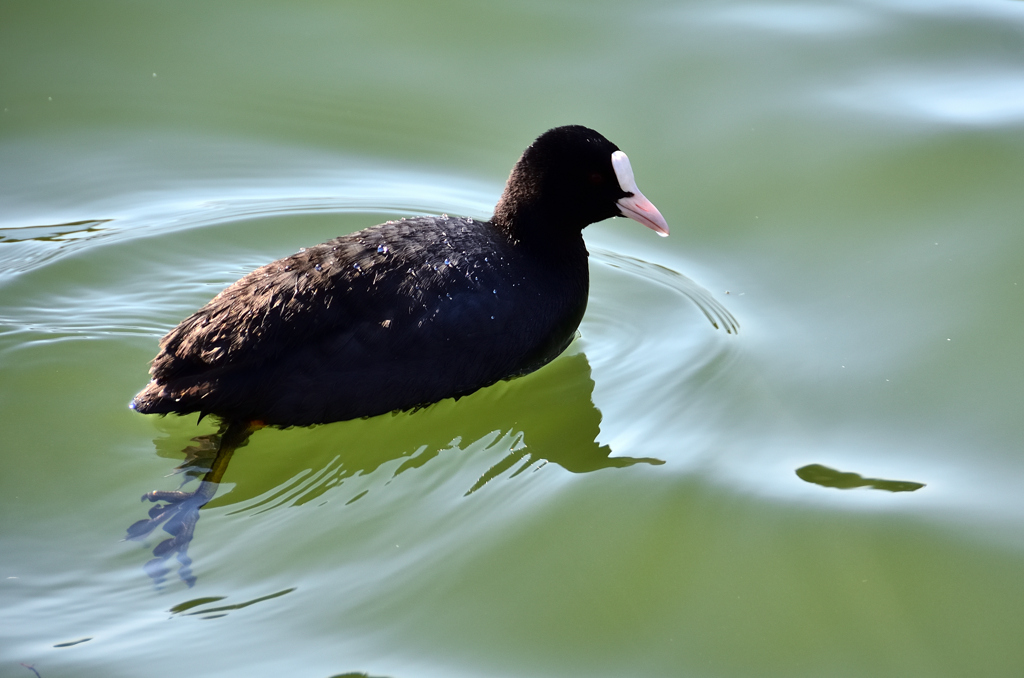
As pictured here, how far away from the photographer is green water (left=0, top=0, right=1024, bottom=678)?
3.18 meters

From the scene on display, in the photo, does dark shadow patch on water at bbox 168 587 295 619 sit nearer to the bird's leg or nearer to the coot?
the bird's leg

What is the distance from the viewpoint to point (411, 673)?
2957mm

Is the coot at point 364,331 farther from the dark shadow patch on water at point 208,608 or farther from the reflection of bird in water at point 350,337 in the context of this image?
the dark shadow patch on water at point 208,608

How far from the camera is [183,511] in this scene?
3477 millimetres

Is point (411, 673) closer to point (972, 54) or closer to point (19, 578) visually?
point (19, 578)

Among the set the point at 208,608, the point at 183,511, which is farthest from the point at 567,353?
the point at 208,608

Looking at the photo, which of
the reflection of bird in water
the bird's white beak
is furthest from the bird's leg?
the bird's white beak

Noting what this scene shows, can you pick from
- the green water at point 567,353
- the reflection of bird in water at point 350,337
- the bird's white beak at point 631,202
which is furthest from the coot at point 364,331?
the bird's white beak at point 631,202

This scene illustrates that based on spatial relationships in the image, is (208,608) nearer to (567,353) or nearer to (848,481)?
(567,353)

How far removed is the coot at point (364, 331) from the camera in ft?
12.0

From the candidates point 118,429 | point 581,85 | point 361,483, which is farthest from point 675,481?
point 581,85

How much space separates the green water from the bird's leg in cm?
6

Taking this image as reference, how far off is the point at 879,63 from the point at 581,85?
175 centimetres

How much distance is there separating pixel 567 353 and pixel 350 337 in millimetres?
1144
